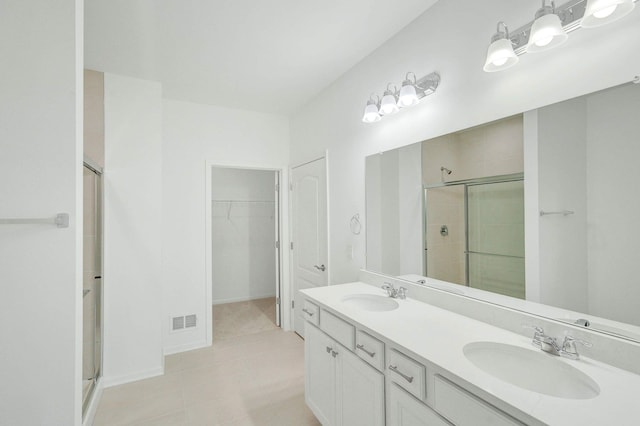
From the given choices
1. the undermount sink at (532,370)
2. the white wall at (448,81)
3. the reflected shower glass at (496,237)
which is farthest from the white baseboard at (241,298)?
the undermount sink at (532,370)

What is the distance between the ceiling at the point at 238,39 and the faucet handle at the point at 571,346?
185 centimetres

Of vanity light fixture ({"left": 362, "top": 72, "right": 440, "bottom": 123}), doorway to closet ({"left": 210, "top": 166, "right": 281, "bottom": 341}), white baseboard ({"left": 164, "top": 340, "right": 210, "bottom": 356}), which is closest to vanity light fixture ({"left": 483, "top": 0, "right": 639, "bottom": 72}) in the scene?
vanity light fixture ({"left": 362, "top": 72, "right": 440, "bottom": 123})

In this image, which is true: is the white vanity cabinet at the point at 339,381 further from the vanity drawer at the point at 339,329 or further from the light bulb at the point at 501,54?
the light bulb at the point at 501,54

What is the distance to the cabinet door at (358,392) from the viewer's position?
4.43 ft

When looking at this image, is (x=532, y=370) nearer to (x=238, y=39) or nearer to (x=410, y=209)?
(x=410, y=209)

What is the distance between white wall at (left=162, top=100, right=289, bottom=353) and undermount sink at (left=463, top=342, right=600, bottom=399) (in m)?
2.82

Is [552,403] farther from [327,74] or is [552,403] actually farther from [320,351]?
[327,74]

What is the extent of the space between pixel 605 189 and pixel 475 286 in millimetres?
721

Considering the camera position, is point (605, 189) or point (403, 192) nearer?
point (605, 189)

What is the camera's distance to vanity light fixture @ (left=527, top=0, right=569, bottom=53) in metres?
1.14

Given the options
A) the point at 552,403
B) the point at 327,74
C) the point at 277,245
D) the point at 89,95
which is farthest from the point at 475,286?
the point at 89,95

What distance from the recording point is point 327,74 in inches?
106

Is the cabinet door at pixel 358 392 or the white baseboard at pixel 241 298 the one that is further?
the white baseboard at pixel 241 298
